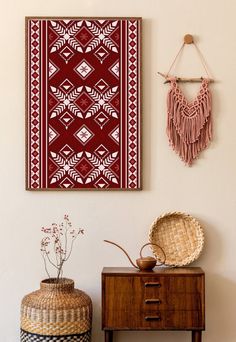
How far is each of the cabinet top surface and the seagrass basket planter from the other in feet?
0.79

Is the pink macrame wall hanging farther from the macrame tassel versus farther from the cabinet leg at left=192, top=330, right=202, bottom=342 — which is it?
the cabinet leg at left=192, top=330, right=202, bottom=342

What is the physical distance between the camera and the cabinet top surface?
3.20 metres

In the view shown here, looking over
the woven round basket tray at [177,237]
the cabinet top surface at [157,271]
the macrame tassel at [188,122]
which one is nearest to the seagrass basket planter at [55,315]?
the cabinet top surface at [157,271]

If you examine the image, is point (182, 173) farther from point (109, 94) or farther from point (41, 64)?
point (41, 64)

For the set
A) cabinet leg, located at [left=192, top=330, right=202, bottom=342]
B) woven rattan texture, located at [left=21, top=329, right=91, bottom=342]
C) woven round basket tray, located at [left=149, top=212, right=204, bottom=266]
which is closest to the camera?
woven rattan texture, located at [left=21, top=329, right=91, bottom=342]

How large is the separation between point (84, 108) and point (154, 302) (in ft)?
4.19

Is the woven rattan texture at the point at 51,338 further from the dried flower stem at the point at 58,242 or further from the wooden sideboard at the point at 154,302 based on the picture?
the dried flower stem at the point at 58,242

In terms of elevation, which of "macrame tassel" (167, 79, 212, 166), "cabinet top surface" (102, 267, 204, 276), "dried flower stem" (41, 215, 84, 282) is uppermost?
"macrame tassel" (167, 79, 212, 166)

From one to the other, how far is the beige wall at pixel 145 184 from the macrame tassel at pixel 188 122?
0.18 ft

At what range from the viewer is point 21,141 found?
3520mm

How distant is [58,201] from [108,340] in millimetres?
912

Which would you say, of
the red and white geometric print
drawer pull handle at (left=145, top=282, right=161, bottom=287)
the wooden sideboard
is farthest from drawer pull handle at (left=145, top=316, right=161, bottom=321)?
the red and white geometric print

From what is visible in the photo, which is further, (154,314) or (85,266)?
(85,266)

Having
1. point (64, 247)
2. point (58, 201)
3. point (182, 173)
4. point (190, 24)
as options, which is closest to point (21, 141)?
point (58, 201)
